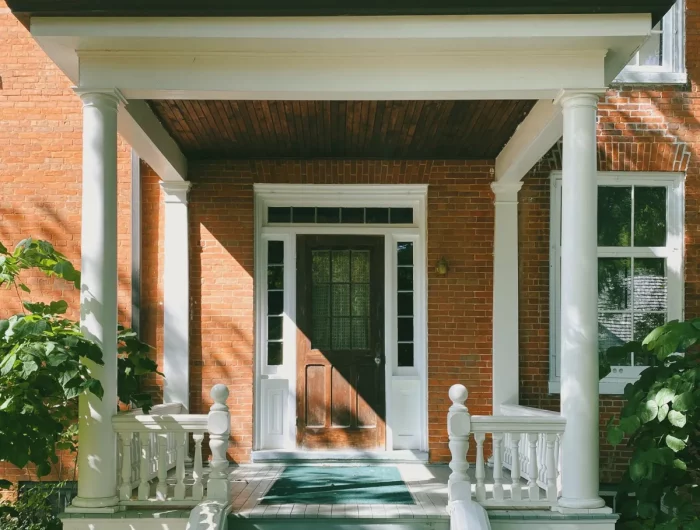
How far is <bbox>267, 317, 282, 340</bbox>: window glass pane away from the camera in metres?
8.23

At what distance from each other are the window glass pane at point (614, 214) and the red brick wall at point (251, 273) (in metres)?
1.13

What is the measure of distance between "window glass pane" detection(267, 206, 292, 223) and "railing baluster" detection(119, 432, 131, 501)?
Answer: 3.46m

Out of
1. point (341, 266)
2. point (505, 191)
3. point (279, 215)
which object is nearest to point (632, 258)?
point (505, 191)

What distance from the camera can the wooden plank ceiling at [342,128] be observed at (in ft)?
20.7

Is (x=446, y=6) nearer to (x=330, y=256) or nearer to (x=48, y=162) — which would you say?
(x=330, y=256)

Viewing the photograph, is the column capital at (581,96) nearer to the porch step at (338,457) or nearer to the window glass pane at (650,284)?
the window glass pane at (650,284)

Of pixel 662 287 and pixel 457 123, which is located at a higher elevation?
pixel 457 123

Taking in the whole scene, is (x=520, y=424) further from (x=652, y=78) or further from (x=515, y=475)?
(x=652, y=78)

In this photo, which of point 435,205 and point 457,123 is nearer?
point 457,123

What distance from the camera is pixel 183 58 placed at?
532cm

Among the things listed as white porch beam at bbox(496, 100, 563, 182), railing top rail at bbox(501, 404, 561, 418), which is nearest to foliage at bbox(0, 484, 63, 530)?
railing top rail at bbox(501, 404, 561, 418)

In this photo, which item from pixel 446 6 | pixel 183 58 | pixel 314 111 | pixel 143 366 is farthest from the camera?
pixel 314 111

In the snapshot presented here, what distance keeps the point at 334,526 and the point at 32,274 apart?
434 centimetres

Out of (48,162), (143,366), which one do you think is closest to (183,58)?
(143,366)
